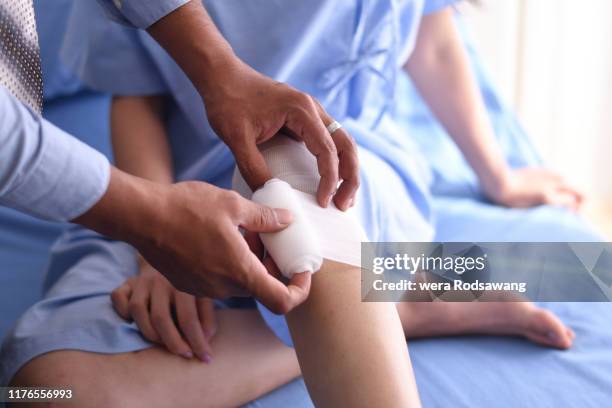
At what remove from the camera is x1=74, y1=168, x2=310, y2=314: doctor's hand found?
1.99ft

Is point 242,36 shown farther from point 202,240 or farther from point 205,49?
point 202,240

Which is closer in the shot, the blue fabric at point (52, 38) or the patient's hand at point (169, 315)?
the patient's hand at point (169, 315)

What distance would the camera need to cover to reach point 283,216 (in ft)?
2.13

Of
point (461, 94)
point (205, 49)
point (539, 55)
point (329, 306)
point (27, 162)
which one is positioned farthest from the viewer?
point (539, 55)

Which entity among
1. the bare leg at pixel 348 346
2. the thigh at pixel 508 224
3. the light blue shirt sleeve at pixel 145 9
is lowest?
the thigh at pixel 508 224

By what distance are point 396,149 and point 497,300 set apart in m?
0.25

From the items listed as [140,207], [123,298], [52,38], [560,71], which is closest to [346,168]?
[140,207]

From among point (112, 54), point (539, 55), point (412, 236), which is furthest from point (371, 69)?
point (539, 55)

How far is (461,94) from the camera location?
4.01 ft

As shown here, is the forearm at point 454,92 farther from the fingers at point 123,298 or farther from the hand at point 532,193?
the fingers at point 123,298

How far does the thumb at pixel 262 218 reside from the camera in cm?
63

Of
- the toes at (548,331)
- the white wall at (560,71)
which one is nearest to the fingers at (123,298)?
the toes at (548,331)

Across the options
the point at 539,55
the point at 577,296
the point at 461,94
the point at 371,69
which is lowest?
the point at 539,55

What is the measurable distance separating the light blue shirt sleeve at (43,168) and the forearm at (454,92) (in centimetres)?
75
